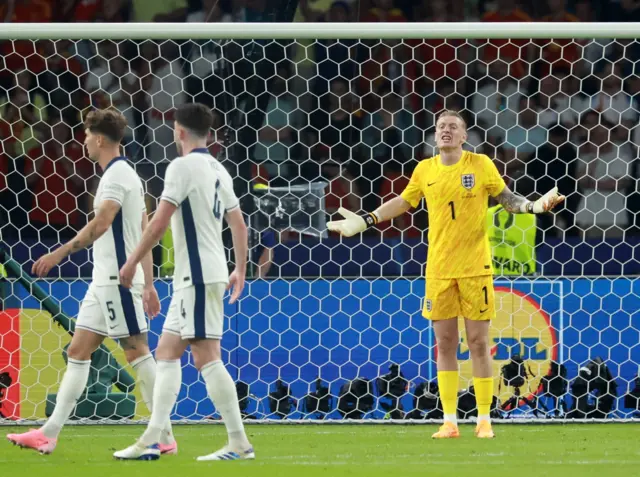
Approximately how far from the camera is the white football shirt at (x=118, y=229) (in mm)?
5184

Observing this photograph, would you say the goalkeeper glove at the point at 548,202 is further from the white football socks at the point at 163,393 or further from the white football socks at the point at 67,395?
the white football socks at the point at 67,395

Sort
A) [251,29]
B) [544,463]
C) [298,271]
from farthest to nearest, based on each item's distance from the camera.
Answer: [298,271], [251,29], [544,463]

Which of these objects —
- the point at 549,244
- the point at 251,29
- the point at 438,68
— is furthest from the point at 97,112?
the point at 438,68

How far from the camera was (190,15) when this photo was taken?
957 cm

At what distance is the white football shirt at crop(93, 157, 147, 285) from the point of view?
17.0 feet

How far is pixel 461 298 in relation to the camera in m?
6.08

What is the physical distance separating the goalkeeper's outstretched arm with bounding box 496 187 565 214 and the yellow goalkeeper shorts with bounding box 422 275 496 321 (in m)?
Answer: 0.39

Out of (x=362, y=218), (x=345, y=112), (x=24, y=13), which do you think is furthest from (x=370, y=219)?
(x=24, y=13)

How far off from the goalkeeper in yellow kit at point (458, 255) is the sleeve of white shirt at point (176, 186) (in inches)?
52.9

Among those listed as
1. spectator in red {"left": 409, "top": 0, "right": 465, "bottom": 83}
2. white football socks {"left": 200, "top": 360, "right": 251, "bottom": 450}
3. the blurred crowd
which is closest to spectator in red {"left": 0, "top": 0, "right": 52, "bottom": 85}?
the blurred crowd

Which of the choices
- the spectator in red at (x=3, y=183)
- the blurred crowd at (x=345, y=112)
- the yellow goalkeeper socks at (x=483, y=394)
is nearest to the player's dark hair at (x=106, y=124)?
the yellow goalkeeper socks at (x=483, y=394)

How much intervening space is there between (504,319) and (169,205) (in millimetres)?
3053

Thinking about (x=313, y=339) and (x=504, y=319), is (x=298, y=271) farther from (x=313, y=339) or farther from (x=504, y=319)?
(x=504, y=319)

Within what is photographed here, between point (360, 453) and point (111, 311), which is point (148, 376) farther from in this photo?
point (360, 453)
